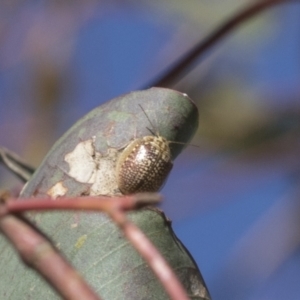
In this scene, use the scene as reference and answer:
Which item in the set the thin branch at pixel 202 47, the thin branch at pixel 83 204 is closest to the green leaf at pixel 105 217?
the thin branch at pixel 202 47

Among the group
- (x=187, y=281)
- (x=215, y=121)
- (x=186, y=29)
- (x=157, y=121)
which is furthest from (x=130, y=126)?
(x=186, y=29)

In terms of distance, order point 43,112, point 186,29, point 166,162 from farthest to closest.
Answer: point 186,29
point 43,112
point 166,162

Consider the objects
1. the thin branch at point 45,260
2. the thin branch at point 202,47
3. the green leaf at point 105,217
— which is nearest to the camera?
the thin branch at point 45,260

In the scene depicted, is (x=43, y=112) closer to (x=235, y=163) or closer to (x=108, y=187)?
(x=235, y=163)

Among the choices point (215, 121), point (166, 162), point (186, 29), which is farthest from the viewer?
point (186, 29)

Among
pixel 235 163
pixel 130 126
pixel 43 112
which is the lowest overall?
pixel 235 163

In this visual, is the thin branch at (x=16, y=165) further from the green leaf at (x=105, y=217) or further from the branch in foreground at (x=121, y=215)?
the branch in foreground at (x=121, y=215)

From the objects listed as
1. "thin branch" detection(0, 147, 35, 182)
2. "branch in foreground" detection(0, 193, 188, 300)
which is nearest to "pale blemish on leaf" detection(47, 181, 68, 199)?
"thin branch" detection(0, 147, 35, 182)
